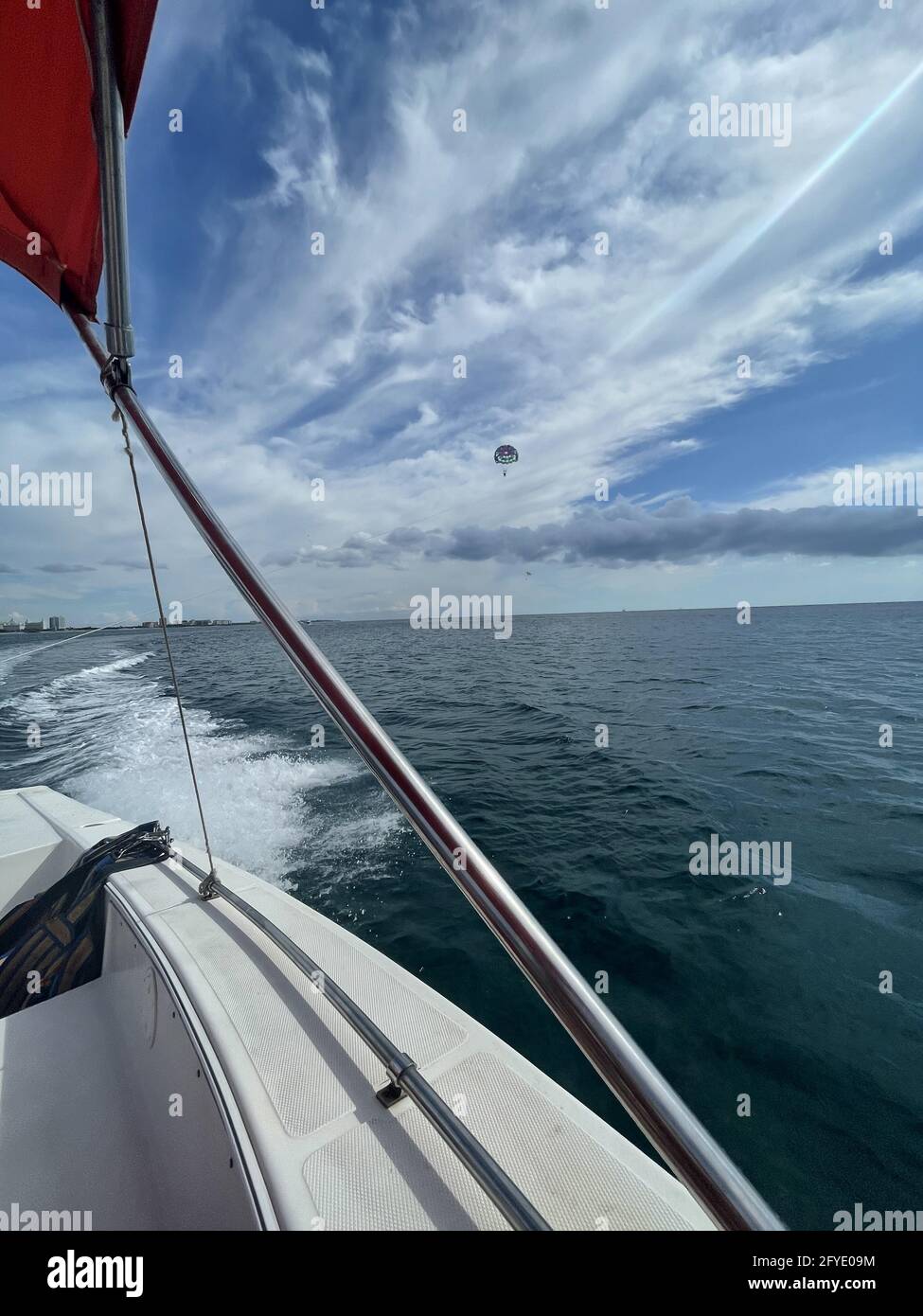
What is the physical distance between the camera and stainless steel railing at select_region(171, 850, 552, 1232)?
1138mm

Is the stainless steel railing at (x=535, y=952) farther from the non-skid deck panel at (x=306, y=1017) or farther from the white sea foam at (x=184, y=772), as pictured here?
the white sea foam at (x=184, y=772)

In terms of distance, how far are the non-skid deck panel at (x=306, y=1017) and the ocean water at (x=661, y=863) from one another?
1.71 meters

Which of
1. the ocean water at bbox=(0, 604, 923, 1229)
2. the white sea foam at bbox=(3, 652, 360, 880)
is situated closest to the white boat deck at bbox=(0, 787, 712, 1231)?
the ocean water at bbox=(0, 604, 923, 1229)

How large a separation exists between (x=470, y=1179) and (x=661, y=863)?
4543 millimetres

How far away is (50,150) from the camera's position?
4.72 feet

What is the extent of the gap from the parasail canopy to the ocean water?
4.29 m

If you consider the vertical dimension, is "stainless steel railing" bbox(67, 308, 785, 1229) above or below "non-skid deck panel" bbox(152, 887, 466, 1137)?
above

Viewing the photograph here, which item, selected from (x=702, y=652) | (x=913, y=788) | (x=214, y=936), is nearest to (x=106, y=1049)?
(x=214, y=936)

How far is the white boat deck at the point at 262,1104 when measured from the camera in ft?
4.52

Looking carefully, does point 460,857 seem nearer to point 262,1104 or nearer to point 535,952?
point 535,952

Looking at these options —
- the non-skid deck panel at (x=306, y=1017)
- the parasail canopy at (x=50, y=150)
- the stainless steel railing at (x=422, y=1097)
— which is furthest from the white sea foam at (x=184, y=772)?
the parasail canopy at (x=50, y=150)

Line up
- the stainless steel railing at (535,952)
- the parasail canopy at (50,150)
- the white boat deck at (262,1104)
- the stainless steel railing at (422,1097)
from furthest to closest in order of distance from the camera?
1. the white boat deck at (262,1104)
2. the parasail canopy at (50,150)
3. the stainless steel railing at (422,1097)
4. the stainless steel railing at (535,952)

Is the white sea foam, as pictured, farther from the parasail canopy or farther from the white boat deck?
the parasail canopy

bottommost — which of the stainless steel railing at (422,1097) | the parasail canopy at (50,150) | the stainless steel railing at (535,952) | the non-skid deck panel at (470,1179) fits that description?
the non-skid deck panel at (470,1179)
